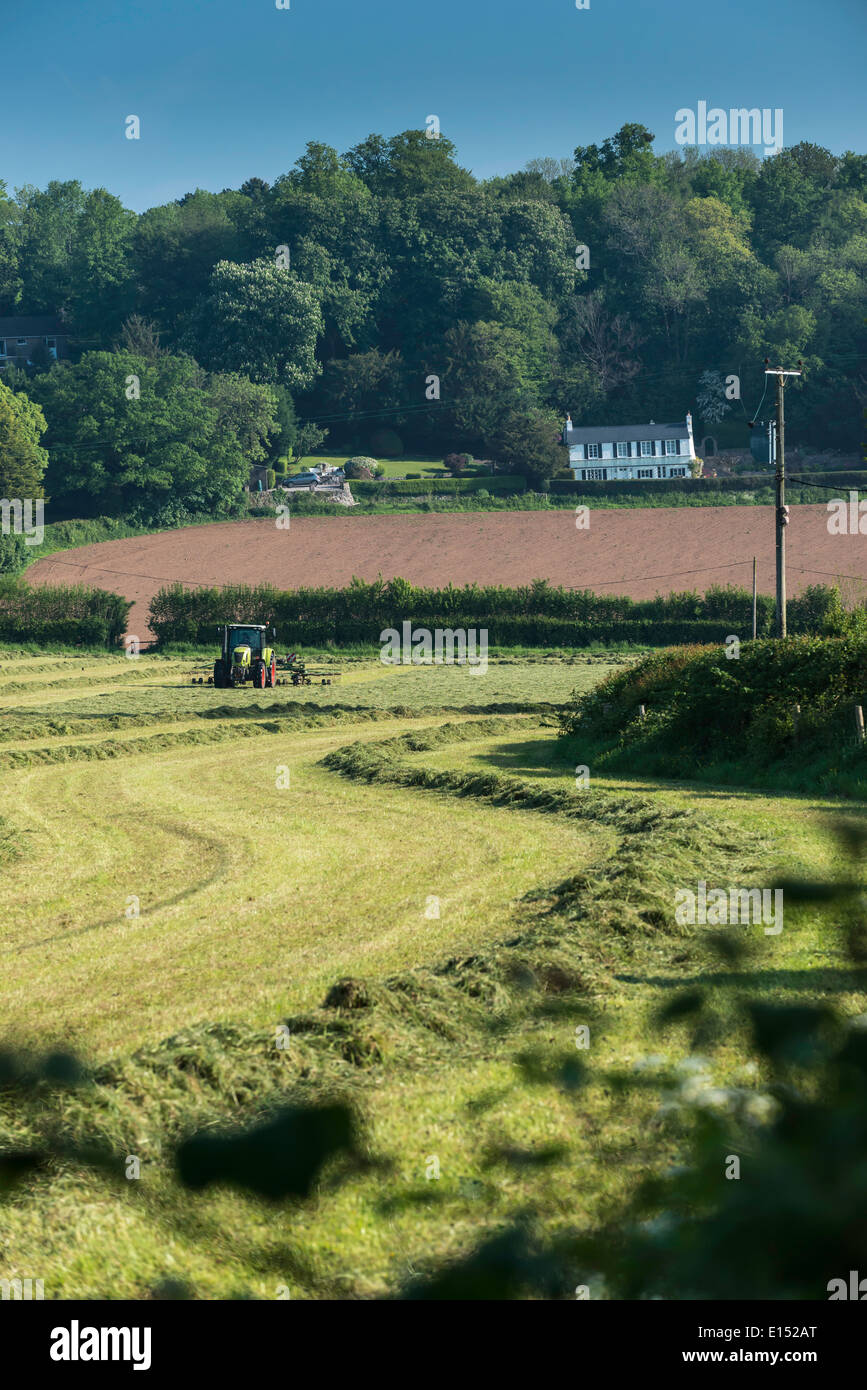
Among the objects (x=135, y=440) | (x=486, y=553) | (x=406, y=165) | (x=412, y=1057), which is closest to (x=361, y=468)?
(x=135, y=440)

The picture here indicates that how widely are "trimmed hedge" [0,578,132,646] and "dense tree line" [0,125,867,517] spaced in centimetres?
3870

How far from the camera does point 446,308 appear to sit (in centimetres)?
13712

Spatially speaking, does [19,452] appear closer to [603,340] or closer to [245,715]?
[603,340]

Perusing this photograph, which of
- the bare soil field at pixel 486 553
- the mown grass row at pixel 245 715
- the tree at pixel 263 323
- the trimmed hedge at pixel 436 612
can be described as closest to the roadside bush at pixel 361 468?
the bare soil field at pixel 486 553

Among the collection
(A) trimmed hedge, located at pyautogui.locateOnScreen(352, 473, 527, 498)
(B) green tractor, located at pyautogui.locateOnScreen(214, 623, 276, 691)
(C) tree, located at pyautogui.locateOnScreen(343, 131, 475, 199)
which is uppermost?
(C) tree, located at pyautogui.locateOnScreen(343, 131, 475, 199)

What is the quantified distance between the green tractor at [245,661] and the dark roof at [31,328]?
367ft

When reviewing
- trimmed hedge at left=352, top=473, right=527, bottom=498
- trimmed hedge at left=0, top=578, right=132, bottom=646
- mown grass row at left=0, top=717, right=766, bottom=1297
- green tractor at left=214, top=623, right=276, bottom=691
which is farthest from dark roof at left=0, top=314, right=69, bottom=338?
mown grass row at left=0, top=717, right=766, bottom=1297

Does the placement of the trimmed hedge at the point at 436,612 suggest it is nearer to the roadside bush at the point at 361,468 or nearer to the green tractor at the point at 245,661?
the green tractor at the point at 245,661

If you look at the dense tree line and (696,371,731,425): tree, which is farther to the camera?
(696,371,731,425): tree

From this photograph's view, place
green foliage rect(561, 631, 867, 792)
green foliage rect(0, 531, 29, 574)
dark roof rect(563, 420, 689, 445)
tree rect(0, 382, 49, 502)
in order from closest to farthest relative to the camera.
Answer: green foliage rect(561, 631, 867, 792) < green foliage rect(0, 531, 29, 574) < tree rect(0, 382, 49, 502) < dark roof rect(563, 420, 689, 445)

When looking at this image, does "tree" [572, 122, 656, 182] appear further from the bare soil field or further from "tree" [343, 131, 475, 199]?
the bare soil field

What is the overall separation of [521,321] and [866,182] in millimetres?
50868

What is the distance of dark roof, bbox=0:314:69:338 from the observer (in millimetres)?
145875

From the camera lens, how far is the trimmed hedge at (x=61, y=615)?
6556 cm
